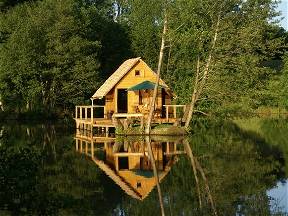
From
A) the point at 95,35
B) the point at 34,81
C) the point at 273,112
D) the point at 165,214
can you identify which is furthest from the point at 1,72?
the point at 165,214

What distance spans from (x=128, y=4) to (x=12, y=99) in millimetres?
27396

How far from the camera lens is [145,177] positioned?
16.8 m

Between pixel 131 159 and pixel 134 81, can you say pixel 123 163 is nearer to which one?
pixel 131 159

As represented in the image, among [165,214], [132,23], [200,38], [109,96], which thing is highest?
[132,23]

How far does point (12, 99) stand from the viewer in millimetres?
46812

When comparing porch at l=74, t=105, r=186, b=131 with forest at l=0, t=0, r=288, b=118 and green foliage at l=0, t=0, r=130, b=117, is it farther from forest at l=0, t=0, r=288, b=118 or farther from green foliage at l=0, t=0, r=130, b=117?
green foliage at l=0, t=0, r=130, b=117

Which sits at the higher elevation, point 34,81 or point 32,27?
point 32,27

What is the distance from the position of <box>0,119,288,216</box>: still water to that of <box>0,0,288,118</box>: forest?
5.29 metres

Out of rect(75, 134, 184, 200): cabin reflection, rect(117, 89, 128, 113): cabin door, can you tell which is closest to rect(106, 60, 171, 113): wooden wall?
rect(117, 89, 128, 113): cabin door

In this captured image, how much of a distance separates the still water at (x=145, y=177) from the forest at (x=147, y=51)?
17.4 feet

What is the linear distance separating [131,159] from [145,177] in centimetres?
421

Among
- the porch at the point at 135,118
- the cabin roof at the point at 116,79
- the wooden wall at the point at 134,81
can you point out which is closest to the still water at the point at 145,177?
the porch at the point at 135,118

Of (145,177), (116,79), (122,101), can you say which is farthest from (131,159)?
(122,101)

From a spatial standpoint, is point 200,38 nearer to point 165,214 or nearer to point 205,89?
point 205,89
